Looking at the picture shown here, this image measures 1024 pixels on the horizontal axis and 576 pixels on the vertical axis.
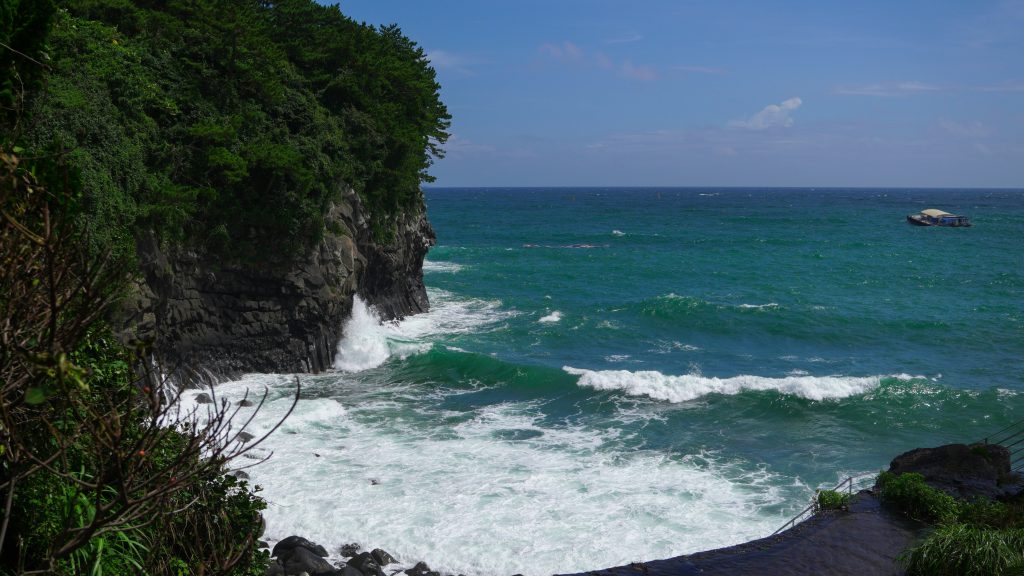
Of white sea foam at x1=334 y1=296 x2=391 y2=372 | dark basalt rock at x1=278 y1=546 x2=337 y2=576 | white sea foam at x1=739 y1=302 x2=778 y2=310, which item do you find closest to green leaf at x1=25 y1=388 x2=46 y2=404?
dark basalt rock at x1=278 y1=546 x2=337 y2=576

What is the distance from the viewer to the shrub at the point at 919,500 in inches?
518

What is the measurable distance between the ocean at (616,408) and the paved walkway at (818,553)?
2.34 m

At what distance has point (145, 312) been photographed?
20453 millimetres

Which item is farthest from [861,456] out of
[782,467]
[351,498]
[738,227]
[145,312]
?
→ [738,227]

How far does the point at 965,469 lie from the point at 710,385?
33.5 ft

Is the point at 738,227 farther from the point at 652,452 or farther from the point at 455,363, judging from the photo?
the point at 652,452

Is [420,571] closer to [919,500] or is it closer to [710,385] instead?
[919,500]

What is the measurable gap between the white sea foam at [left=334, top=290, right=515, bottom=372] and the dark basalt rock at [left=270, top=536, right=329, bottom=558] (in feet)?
43.1

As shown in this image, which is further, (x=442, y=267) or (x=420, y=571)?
(x=442, y=267)

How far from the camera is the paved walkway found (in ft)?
37.7

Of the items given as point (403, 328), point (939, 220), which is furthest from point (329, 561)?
point (939, 220)

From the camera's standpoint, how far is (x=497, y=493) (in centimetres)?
1680

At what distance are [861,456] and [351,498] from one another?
12.7 meters

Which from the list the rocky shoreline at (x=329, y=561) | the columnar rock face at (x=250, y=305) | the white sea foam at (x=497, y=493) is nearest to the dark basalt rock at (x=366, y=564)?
the rocky shoreline at (x=329, y=561)
